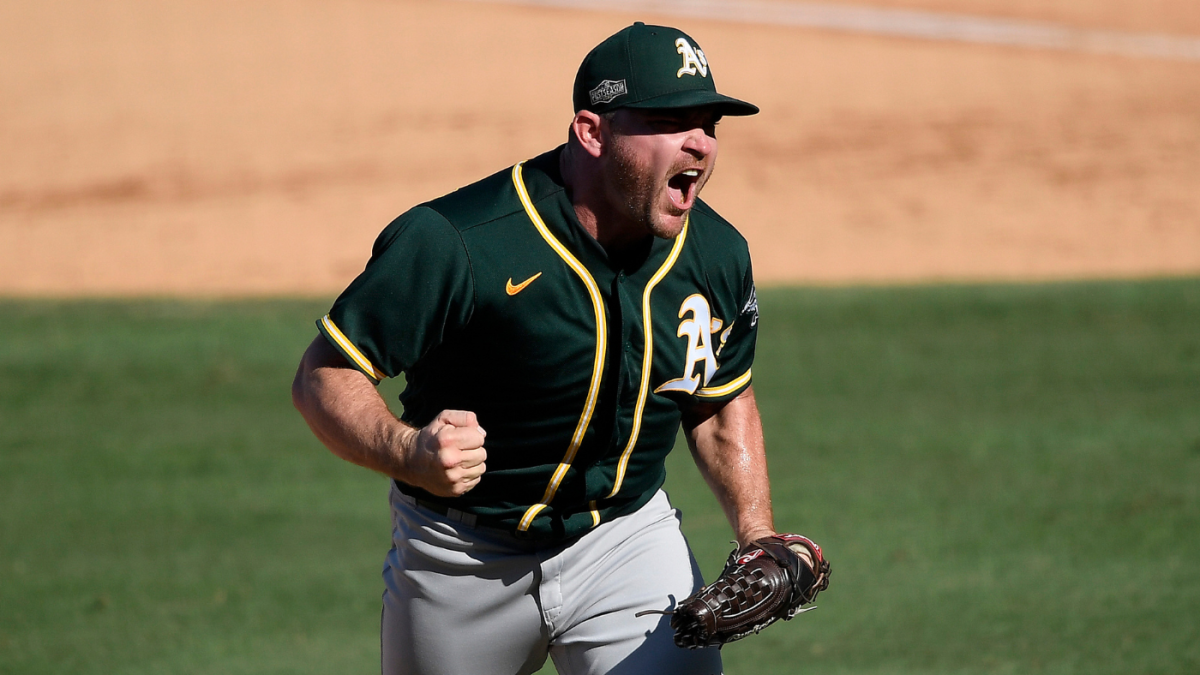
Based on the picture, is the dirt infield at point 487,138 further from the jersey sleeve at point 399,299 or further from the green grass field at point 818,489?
the jersey sleeve at point 399,299

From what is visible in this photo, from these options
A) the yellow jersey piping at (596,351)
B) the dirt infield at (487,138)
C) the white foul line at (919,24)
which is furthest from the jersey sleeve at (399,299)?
the white foul line at (919,24)

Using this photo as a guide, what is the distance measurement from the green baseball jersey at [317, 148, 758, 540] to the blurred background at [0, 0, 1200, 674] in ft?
9.18

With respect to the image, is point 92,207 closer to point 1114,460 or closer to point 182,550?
point 182,550

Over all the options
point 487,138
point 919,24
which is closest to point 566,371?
point 487,138

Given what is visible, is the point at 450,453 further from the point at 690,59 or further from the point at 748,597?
the point at 690,59

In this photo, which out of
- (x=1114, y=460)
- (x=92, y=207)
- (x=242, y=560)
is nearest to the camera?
(x=242, y=560)

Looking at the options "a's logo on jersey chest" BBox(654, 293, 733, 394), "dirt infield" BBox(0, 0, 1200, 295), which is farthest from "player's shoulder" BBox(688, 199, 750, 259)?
"dirt infield" BBox(0, 0, 1200, 295)

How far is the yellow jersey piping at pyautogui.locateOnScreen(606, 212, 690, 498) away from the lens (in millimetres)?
3682

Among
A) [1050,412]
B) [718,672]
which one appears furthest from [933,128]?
[718,672]

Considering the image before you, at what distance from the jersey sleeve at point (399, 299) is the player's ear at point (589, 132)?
0.39m

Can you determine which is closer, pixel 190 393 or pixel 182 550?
pixel 182 550

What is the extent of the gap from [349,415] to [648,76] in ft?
3.36

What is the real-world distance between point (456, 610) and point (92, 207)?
50.8 feet

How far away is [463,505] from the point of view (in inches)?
147
